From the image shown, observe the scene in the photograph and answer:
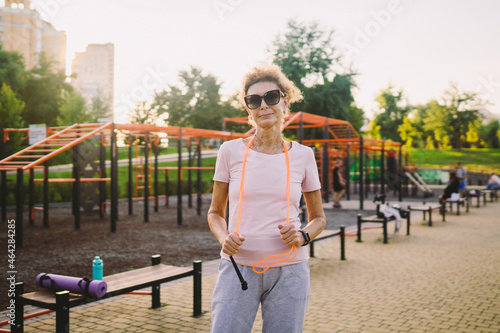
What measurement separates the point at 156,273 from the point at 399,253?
5.24 m

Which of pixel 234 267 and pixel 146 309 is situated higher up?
pixel 234 267

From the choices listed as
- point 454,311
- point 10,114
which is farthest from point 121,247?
point 10,114

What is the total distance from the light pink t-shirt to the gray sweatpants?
0.06 meters

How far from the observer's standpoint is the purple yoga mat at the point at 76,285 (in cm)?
382

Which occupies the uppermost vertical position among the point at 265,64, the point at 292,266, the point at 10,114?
the point at 10,114

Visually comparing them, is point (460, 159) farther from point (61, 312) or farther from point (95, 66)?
point (95, 66)

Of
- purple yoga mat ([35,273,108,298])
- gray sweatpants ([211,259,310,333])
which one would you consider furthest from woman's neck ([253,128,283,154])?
purple yoga mat ([35,273,108,298])

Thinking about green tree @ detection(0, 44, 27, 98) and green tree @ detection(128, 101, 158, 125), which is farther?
green tree @ detection(128, 101, 158, 125)

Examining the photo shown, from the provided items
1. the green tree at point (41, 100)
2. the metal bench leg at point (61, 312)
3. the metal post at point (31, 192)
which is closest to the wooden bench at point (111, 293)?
the metal bench leg at point (61, 312)

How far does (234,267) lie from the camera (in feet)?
6.42

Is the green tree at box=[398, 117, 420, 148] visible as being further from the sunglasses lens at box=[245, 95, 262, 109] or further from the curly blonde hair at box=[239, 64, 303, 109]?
the sunglasses lens at box=[245, 95, 262, 109]

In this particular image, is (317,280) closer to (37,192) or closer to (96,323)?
(96,323)

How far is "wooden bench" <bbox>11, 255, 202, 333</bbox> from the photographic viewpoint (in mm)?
3461

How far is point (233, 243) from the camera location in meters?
1.88
